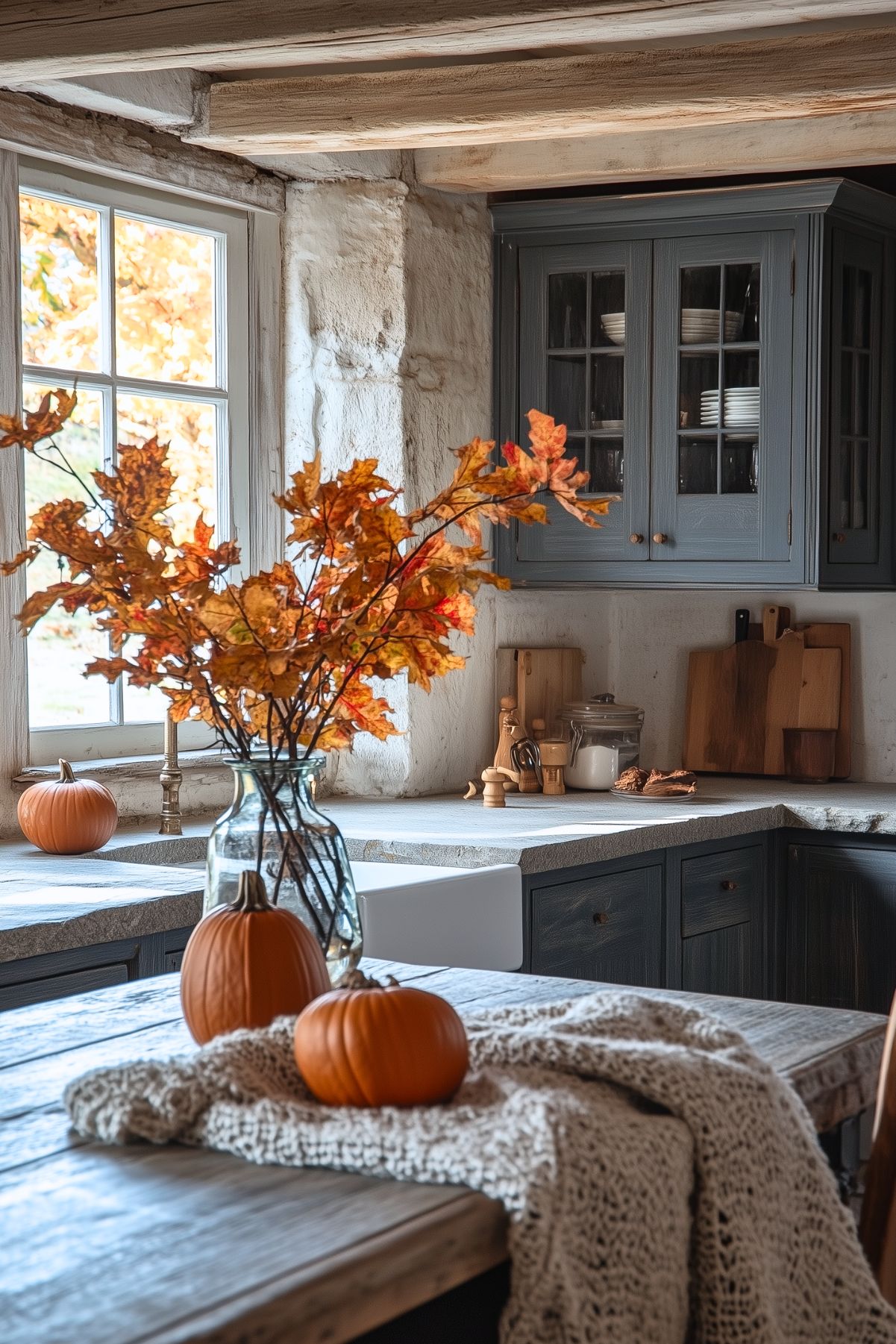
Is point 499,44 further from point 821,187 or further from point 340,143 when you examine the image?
point 821,187

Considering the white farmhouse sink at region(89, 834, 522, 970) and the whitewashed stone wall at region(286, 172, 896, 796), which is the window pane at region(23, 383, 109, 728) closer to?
the white farmhouse sink at region(89, 834, 522, 970)

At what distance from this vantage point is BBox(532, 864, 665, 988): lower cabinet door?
124 inches

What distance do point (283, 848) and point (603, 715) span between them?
8.54 ft

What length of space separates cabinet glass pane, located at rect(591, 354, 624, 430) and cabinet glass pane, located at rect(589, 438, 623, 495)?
0.04 metres

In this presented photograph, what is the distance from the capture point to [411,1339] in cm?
111

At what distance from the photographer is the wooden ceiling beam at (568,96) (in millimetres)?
3094

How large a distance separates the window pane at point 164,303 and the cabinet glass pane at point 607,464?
96 centimetres

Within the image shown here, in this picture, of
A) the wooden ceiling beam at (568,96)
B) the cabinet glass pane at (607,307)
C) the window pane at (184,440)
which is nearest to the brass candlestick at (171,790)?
the window pane at (184,440)

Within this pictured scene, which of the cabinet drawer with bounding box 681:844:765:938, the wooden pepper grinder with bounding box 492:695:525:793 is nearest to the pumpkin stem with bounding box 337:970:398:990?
the cabinet drawer with bounding box 681:844:765:938

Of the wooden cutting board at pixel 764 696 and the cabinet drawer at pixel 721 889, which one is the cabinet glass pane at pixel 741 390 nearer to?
the wooden cutting board at pixel 764 696

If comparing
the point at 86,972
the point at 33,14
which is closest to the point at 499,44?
the point at 33,14

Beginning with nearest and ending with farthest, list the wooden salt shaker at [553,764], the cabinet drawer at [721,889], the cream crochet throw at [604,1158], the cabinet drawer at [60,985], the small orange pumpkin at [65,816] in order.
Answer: the cream crochet throw at [604,1158] → the cabinet drawer at [60,985] → the small orange pumpkin at [65,816] → the cabinet drawer at [721,889] → the wooden salt shaker at [553,764]

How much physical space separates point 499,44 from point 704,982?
202 cm

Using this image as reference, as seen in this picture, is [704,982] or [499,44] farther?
[704,982]
